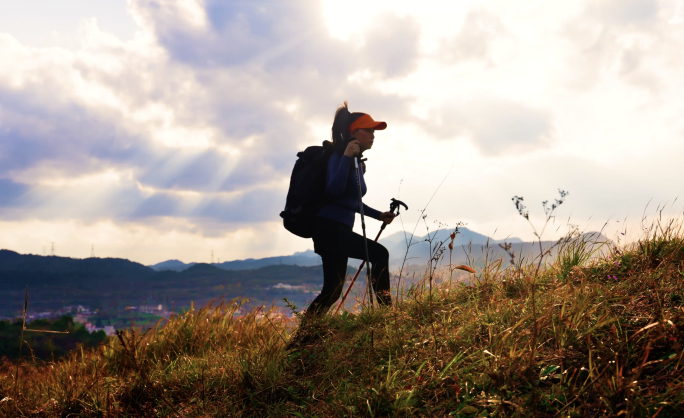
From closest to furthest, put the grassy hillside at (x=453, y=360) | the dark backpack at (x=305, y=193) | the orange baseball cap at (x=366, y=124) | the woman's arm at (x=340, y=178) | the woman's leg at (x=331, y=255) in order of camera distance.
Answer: the grassy hillside at (x=453, y=360), the woman's arm at (x=340, y=178), the woman's leg at (x=331, y=255), the dark backpack at (x=305, y=193), the orange baseball cap at (x=366, y=124)

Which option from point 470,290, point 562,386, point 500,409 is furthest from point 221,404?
point 470,290

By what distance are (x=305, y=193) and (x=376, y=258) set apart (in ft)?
3.82

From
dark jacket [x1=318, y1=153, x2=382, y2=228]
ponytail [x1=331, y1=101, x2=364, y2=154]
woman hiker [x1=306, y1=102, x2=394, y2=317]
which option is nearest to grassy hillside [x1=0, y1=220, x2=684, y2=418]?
woman hiker [x1=306, y1=102, x2=394, y2=317]

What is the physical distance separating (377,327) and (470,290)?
1.41m

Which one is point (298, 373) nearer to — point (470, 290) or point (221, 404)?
point (221, 404)

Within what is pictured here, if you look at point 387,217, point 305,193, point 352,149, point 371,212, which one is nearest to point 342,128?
point 352,149

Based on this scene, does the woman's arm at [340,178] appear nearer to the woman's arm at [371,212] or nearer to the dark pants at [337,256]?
the dark pants at [337,256]

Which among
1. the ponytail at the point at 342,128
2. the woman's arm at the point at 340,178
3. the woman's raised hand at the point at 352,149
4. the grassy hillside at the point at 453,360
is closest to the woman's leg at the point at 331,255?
the grassy hillside at the point at 453,360

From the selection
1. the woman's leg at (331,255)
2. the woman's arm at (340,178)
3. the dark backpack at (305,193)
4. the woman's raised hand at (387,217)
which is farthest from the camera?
the woman's raised hand at (387,217)

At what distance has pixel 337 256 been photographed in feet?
16.6

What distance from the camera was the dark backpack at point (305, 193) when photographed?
5164mm

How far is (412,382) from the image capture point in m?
2.97

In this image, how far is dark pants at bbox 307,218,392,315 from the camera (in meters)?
5.05

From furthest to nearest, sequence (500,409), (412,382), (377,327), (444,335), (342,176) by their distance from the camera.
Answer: (342,176), (377,327), (444,335), (412,382), (500,409)
